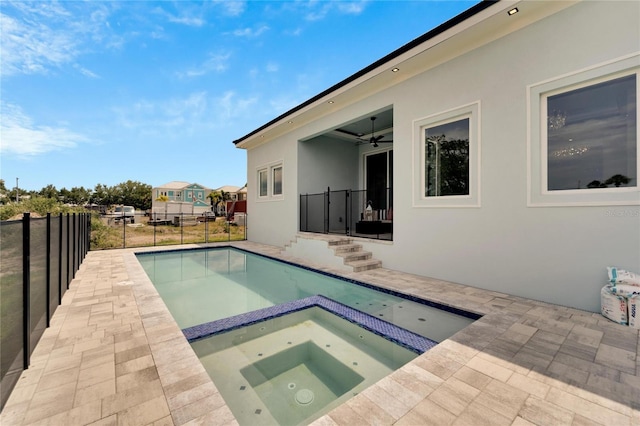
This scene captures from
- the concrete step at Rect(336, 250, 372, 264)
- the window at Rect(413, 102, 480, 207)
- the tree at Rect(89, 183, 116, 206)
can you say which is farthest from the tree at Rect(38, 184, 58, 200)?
the window at Rect(413, 102, 480, 207)

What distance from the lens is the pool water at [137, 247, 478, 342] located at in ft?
12.2

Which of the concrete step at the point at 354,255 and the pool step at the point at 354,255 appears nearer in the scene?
the pool step at the point at 354,255

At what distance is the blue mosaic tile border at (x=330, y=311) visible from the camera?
3.01 m

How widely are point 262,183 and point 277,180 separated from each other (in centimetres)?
113

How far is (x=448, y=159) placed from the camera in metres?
5.31

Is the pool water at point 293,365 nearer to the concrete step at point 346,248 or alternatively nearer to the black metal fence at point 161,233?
the concrete step at point 346,248

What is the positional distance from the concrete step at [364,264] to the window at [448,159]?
5.66 feet

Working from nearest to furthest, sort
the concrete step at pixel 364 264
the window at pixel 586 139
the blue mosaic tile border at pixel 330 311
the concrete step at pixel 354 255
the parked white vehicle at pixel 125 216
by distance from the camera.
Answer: the blue mosaic tile border at pixel 330 311 < the window at pixel 586 139 < the concrete step at pixel 364 264 < the concrete step at pixel 354 255 < the parked white vehicle at pixel 125 216

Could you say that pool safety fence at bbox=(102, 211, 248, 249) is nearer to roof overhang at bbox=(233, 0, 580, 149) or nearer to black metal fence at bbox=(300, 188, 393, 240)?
black metal fence at bbox=(300, 188, 393, 240)

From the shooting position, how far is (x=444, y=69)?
516 cm

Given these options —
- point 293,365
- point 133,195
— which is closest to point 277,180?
point 293,365

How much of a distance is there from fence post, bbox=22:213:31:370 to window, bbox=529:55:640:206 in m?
6.12

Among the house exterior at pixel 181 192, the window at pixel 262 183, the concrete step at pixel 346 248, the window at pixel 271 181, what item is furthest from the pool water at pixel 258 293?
the house exterior at pixel 181 192

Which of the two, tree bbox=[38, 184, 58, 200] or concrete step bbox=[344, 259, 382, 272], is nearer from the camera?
concrete step bbox=[344, 259, 382, 272]
